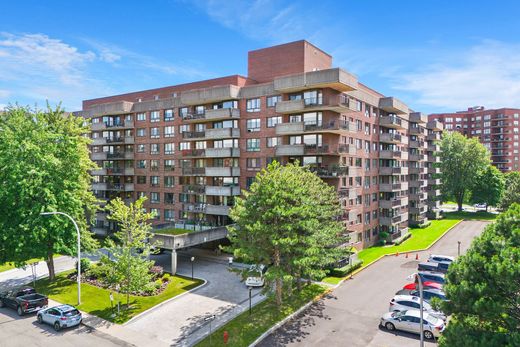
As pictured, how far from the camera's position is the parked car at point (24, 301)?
29.1 metres

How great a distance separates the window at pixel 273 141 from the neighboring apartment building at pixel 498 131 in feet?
372

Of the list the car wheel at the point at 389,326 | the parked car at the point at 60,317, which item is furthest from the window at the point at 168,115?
the car wheel at the point at 389,326

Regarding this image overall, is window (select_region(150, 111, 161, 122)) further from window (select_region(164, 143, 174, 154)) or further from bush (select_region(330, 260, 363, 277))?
bush (select_region(330, 260, 363, 277))

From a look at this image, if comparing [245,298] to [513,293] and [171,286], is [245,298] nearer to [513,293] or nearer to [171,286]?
[171,286]

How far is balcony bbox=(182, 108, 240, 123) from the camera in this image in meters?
46.5

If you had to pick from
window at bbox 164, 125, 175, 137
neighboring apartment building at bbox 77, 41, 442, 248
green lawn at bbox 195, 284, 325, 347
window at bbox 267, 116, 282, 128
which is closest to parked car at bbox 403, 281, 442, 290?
green lawn at bbox 195, 284, 325, 347

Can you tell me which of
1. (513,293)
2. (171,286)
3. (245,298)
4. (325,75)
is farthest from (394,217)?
(513,293)

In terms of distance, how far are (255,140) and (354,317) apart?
1001 inches

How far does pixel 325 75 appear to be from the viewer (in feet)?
128

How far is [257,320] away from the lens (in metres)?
26.7

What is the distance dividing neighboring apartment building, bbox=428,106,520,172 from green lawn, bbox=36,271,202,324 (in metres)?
128

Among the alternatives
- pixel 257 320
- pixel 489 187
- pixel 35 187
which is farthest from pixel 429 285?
pixel 489 187

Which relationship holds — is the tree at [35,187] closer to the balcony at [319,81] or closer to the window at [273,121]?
the window at [273,121]

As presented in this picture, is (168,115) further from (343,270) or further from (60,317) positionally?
(60,317)
